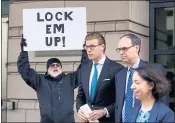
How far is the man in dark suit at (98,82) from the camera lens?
4.70 m

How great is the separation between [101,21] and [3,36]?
6.89ft

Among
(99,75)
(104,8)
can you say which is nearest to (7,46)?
(104,8)

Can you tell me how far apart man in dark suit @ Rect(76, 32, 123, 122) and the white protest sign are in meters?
1.07

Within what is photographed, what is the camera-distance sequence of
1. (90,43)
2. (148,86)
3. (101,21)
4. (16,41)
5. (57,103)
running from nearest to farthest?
(148,86), (90,43), (57,103), (101,21), (16,41)

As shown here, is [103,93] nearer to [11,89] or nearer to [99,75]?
[99,75]

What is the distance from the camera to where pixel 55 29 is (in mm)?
5988

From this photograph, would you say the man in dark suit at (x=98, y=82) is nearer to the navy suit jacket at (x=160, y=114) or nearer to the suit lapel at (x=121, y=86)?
the suit lapel at (x=121, y=86)

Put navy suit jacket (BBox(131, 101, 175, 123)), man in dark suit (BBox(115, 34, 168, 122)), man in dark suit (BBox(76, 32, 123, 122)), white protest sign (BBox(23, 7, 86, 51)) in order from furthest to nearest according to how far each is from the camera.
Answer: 1. white protest sign (BBox(23, 7, 86, 51))
2. man in dark suit (BBox(76, 32, 123, 122))
3. man in dark suit (BBox(115, 34, 168, 122))
4. navy suit jacket (BBox(131, 101, 175, 123))

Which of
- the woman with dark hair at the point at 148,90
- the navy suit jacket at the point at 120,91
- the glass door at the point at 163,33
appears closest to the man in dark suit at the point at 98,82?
the navy suit jacket at the point at 120,91

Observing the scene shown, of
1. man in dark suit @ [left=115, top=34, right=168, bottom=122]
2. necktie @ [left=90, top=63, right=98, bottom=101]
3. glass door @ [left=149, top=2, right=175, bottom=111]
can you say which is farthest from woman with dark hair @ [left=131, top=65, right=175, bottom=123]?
glass door @ [left=149, top=2, right=175, bottom=111]

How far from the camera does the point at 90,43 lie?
468 centimetres

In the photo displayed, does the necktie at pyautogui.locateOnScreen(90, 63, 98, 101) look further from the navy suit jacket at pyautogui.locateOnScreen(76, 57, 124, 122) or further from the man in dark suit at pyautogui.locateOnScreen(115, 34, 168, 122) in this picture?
the man in dark suit at pyautogui.locateOnScreen(115, 34, 168, 122)

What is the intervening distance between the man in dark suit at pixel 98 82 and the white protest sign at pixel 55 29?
42.2 inches

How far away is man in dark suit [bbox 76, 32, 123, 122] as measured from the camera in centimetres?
470
